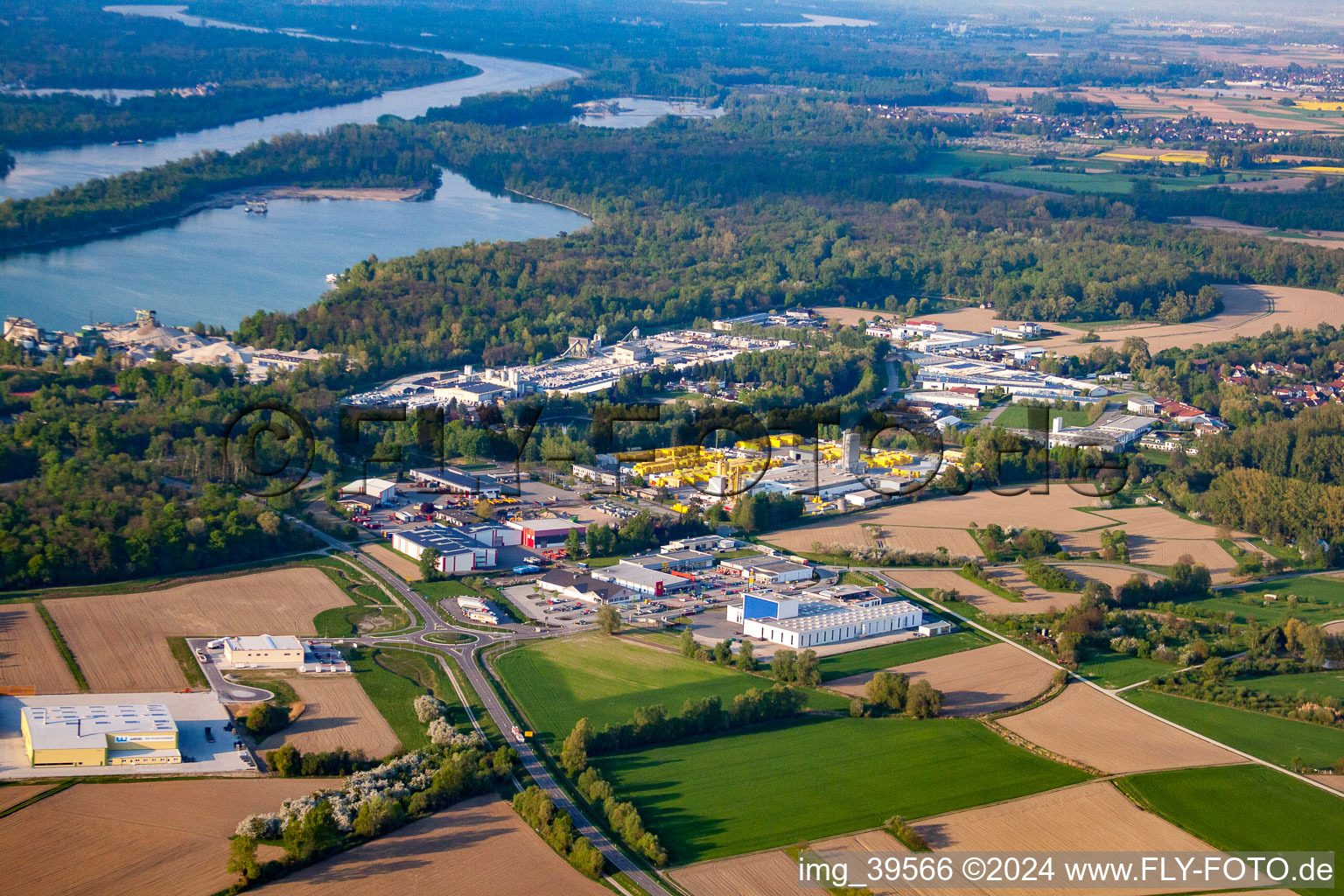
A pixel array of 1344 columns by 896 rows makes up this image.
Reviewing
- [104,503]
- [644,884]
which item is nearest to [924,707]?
[644,884]

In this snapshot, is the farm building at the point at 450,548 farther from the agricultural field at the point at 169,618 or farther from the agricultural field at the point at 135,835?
the agricultural field at the point at 135,835

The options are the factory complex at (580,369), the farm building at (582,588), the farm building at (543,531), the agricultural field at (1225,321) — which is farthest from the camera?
the agricultural field at (1225,321)

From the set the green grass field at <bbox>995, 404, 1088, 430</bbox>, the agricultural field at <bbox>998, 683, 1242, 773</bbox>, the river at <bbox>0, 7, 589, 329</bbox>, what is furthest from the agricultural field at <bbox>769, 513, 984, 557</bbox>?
the river at <bbox>0, 7, 589, 329</bbox>

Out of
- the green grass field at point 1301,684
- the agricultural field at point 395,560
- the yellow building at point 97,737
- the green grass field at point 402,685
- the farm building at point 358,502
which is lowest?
the green grass field at point 1301,684

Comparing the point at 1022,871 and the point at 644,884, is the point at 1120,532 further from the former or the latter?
the point at 644,884

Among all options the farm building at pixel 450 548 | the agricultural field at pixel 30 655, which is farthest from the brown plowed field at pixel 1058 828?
the agricultural field at pixel 30 655

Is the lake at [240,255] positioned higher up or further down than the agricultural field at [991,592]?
higher up

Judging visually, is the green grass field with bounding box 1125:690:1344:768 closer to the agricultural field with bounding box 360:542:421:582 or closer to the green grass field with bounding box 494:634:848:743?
the green grass field with bounding box 494:634:848:743
